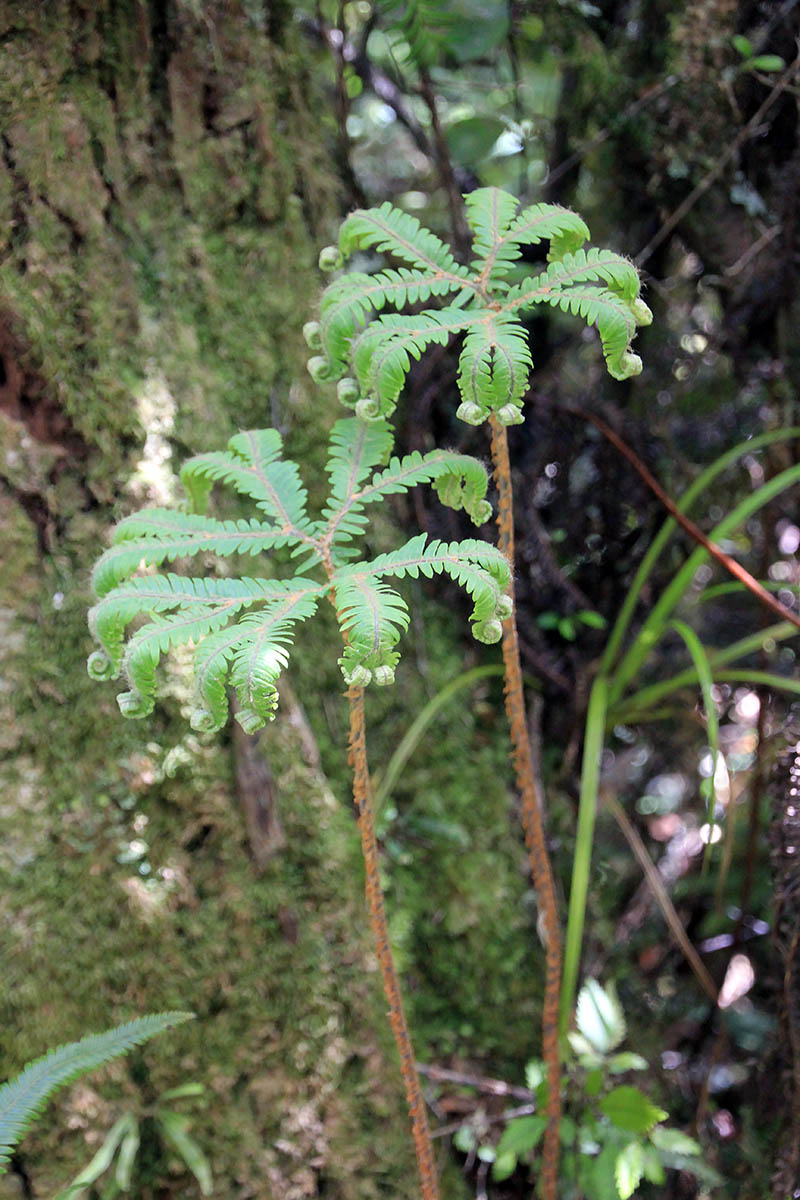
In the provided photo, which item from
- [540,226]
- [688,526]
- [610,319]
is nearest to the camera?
[610,319]

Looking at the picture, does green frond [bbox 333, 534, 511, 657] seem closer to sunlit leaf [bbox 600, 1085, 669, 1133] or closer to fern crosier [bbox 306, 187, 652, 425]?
fern crosier [bbox 306, 187, 652, 425]

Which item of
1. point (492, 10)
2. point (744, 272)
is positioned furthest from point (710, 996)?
point (492, 10)

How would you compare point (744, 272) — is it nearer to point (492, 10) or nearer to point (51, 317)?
point (492, 10)

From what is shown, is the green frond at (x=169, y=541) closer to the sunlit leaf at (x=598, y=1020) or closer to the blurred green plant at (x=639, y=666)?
the blurred green plant at (x=639, y=666)

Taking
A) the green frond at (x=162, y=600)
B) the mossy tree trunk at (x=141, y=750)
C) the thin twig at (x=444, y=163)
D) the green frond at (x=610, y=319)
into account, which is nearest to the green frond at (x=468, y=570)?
the green frond at (x=162, y=600)

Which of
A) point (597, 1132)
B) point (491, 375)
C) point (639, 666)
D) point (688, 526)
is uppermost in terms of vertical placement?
point (491, 375)

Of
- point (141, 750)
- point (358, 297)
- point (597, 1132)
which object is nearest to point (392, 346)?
point (358, 297)

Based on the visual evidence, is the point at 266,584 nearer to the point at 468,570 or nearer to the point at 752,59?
the point at 468,570
